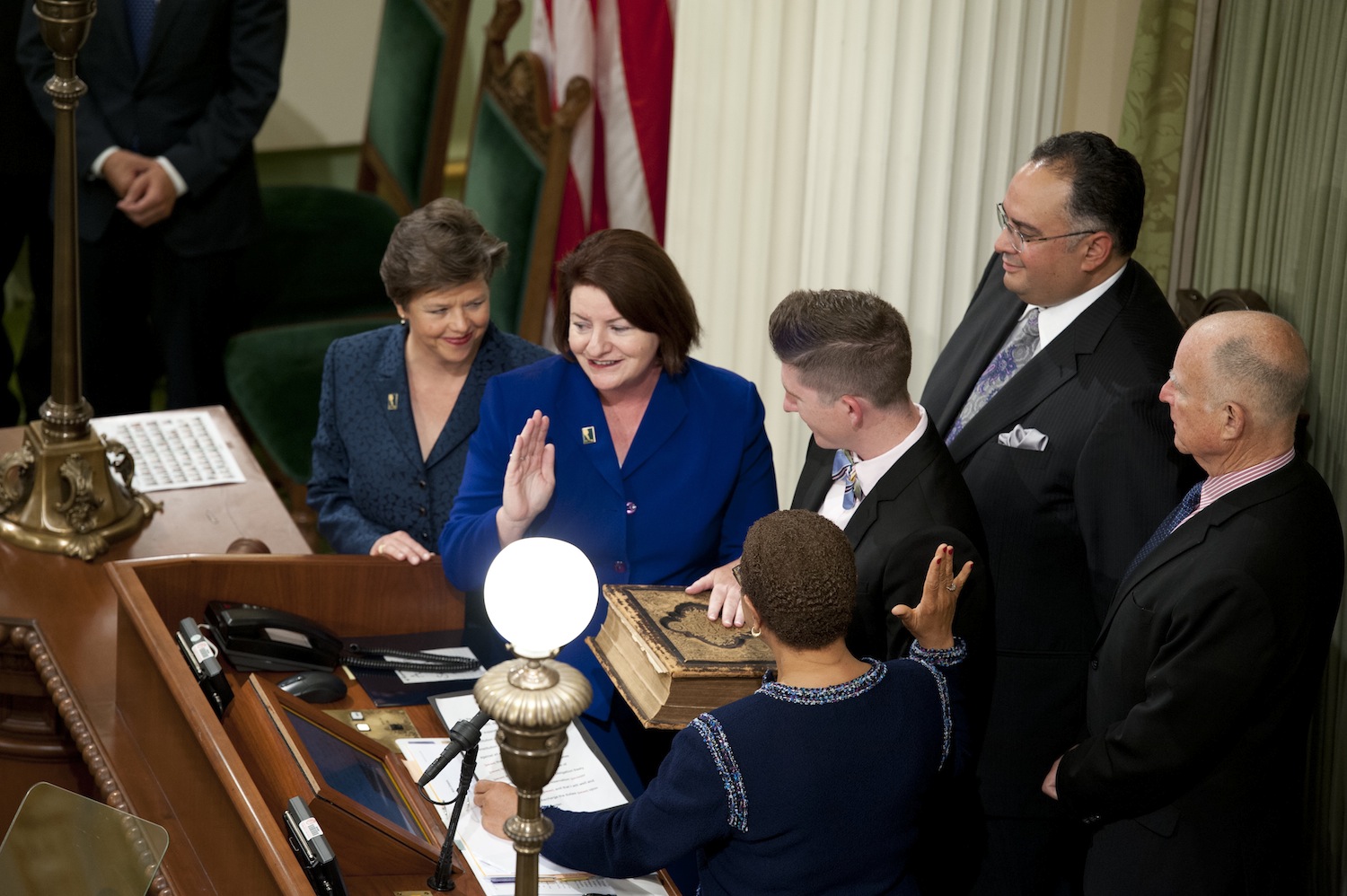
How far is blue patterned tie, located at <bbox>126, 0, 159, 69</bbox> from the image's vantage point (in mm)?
4656

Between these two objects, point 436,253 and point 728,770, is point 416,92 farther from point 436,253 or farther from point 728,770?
point 728,770

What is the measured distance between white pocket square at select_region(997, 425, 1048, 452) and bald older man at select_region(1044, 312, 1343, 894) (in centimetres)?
24

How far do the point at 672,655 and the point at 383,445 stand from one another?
122cm

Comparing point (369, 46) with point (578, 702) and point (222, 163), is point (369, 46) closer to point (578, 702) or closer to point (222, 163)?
point (222, 163)

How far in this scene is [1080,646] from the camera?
2666 millimetres

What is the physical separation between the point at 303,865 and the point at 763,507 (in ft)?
3.74

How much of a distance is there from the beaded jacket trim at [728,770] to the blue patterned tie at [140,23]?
364 cm

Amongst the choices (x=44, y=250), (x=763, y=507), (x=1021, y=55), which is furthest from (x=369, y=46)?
(x=763, y=507)

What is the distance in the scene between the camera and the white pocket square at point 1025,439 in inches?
102

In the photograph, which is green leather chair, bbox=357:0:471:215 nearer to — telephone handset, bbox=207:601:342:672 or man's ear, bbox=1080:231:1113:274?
telephone handset, bbox=207:601:342:672

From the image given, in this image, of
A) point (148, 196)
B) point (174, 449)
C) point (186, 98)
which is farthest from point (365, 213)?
point (174, 449)

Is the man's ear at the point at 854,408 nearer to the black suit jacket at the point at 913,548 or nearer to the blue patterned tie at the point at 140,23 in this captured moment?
the black suit jacket at the point at 913,548

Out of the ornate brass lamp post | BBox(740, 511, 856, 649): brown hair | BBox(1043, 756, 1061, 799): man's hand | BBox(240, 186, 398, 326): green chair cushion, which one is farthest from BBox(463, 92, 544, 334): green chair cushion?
BBox(740, 511, 856, 649): brown hair

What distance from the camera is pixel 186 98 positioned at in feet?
15.7
